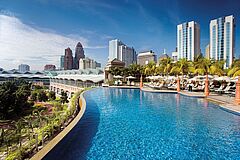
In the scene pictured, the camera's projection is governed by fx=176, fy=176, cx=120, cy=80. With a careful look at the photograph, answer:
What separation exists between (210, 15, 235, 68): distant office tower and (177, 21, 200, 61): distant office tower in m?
6.00

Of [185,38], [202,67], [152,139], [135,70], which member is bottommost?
[152,139]

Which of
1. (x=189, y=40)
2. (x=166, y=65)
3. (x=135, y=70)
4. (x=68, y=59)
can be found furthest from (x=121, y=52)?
(x=68, y=59)

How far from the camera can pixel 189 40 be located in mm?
79312

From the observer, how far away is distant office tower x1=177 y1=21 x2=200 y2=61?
7825cm

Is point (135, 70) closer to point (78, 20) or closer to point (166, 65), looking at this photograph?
point (166, 65)

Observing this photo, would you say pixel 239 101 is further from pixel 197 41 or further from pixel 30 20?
pixel 197 41

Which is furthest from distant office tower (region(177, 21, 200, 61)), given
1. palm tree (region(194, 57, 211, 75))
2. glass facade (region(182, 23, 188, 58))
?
palm tree (region(194, 57, 211, 75))

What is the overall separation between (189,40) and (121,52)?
33529 millimetres

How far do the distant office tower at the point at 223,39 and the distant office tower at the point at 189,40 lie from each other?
236 inches

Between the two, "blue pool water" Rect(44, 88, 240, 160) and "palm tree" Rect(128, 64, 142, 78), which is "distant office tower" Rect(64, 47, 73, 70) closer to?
"palm tree" Rect(128, 64, 142, 78)

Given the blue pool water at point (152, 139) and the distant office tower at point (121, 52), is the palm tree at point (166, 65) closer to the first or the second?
the blue pool water at point (152, 139)

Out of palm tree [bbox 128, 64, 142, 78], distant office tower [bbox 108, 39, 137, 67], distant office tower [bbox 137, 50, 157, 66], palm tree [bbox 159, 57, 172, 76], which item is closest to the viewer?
palm tree [bbox 159, 57, 172, 76]

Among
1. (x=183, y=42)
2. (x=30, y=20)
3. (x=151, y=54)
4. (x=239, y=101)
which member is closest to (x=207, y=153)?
(x=239, y=101)

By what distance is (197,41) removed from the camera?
79.9 meters
